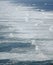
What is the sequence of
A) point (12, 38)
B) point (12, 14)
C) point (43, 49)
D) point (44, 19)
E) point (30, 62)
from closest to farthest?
point (30, 62) → point (43, 49) → point (12, 38) → point (44, 19) → point (12, 14)

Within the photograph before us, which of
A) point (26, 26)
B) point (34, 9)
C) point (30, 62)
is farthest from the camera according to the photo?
point (34, 9)

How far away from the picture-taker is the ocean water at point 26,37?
197 inches

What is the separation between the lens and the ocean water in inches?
197

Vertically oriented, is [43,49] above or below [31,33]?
below

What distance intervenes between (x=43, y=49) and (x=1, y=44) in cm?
96

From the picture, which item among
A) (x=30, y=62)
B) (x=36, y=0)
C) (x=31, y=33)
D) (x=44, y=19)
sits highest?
(x=36, y=0)

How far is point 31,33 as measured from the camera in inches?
272

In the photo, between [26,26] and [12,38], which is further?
[26,26]

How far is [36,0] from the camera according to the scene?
1354cm

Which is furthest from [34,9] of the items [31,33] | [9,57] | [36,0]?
[9,57]

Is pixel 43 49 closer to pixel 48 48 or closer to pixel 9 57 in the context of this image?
pixel 48 48

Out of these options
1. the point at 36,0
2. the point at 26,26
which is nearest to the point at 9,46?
the point at 26,26

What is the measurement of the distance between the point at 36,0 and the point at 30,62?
8939 millimetres

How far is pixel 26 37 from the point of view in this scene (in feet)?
21.5
